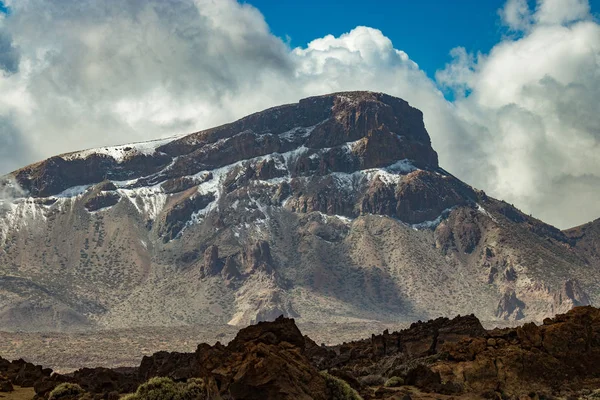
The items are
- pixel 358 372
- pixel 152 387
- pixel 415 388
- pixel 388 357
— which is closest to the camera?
pixel 152 387

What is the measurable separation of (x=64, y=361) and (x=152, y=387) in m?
166

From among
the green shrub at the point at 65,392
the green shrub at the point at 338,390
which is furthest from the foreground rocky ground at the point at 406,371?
the green shrub at the point at 65,392

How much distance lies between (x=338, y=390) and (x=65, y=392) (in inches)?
573

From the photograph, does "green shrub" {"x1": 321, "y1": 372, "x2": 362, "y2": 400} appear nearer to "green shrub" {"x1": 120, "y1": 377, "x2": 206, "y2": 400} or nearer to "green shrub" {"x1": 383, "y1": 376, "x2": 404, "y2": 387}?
"green shrub" {"x1": 120, "y1": 377, "x2": 206, "y2": 400}

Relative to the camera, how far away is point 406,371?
52281mm

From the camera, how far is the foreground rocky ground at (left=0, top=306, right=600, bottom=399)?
36812mm

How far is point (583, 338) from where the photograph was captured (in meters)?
52.4

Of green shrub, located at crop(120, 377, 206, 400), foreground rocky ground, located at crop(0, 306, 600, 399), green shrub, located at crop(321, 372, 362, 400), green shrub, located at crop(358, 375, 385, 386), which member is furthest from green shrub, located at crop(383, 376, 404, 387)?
green shrub, located at crop(120, 377, 206, 400)

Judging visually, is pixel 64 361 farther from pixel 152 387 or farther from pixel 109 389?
pixel 152 387

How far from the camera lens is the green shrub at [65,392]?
4553 centimetres

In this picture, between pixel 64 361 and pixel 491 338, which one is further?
pixel 64 361

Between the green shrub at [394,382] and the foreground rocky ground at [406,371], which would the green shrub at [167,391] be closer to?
the foreground rocky ground at [406,371]

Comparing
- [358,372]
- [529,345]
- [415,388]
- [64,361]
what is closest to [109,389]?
[358,372]

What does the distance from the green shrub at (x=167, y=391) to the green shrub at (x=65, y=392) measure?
6.46 metres
